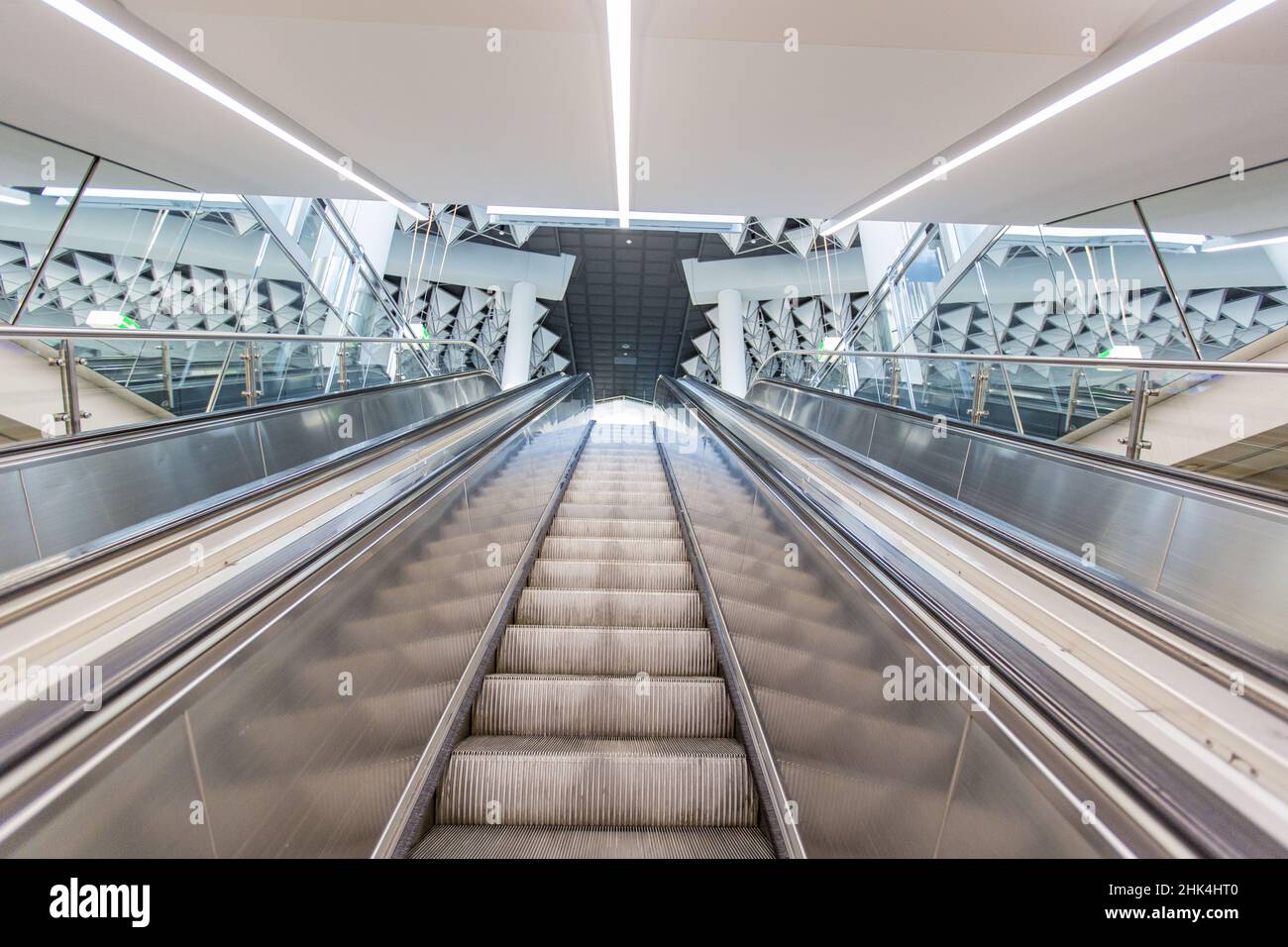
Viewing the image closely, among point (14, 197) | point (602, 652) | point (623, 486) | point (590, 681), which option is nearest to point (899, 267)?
point (623, 486)

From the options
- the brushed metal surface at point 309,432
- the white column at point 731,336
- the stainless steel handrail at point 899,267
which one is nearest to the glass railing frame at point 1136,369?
the brushed metal surface at point 309,432

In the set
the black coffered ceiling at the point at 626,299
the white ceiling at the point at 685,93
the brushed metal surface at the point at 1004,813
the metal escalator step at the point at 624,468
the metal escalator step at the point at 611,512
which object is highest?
the black coffered ceiling at the point at 626,299

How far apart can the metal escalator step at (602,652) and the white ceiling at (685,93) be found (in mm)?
3828

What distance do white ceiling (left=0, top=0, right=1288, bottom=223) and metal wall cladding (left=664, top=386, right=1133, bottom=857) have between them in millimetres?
3329

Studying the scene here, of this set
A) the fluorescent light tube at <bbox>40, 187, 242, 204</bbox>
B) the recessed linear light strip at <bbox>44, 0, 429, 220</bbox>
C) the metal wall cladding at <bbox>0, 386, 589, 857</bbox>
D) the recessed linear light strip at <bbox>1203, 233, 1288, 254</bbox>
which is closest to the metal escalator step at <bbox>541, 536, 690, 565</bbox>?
the metal wall cladding at <bbox>0, 386, 589, 857</bbox>

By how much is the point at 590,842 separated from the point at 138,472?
11.4ft

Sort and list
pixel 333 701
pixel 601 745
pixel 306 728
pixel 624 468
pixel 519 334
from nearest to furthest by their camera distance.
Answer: pixel 306 728 < pixel 333 701 < pixel 601 745 < pixel 624 468 < pixel 519 334

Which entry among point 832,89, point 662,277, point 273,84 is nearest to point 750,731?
point 832,89

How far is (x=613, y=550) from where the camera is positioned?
4660 millimetres

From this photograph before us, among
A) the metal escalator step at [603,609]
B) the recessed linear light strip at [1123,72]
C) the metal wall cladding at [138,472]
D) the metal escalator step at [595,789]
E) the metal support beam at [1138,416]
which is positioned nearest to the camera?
the metal escalator step at [595,789]

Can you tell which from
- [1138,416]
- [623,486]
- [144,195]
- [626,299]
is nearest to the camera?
[1138,416]

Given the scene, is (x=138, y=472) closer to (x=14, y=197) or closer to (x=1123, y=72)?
(x=14, y=197)

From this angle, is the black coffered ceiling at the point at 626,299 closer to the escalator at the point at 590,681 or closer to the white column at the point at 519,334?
the white column at the point at 519,334

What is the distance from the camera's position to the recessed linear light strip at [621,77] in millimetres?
3920
